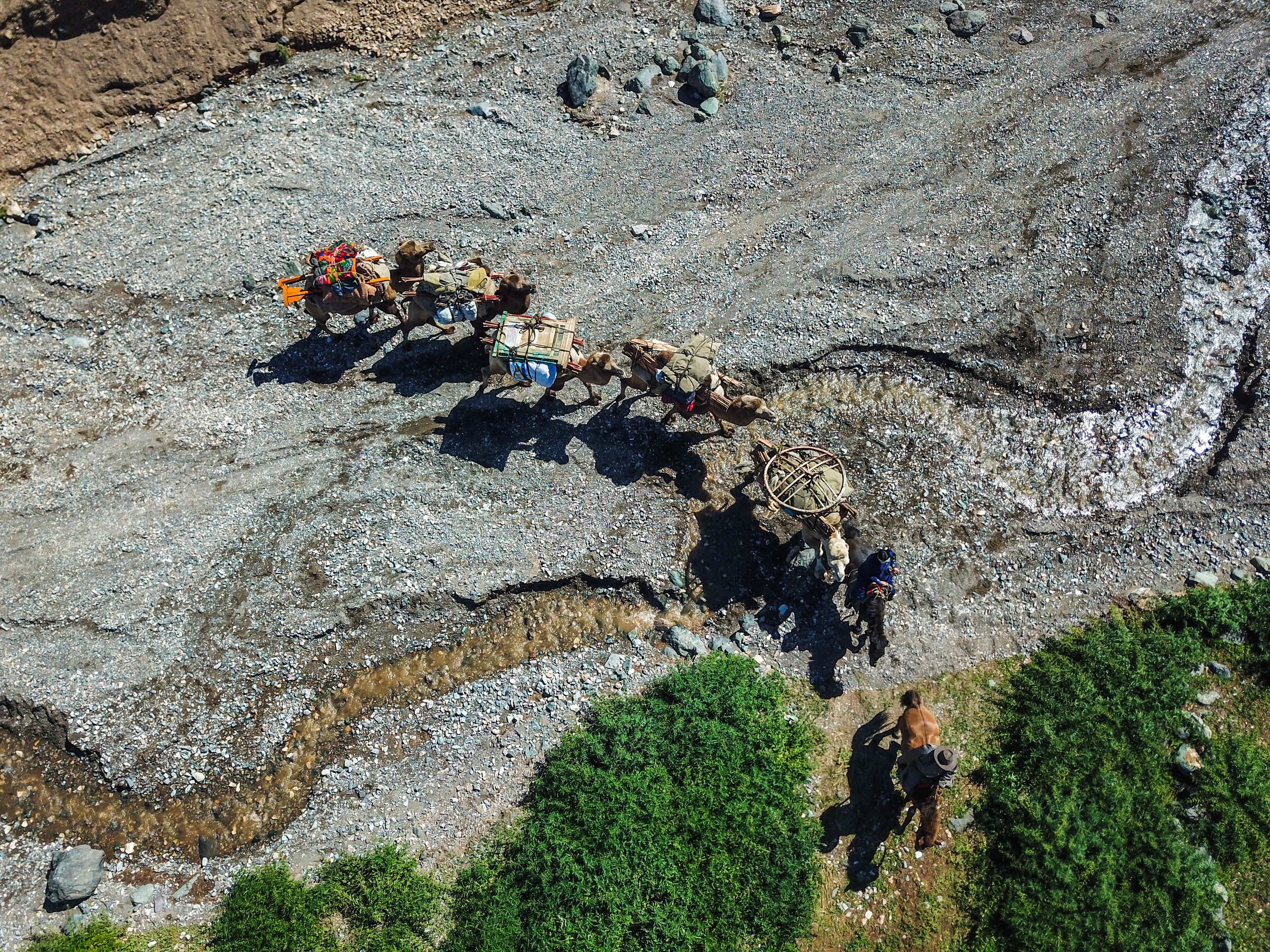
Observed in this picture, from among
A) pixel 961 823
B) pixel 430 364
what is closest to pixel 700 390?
pixel 430 364

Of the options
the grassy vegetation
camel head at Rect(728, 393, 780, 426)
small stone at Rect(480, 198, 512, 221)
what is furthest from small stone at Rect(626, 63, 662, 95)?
the grassy vegetation

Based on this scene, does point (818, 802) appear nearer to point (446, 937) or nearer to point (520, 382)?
point (446, 937)

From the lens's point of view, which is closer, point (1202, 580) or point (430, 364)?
point (1202, 580)

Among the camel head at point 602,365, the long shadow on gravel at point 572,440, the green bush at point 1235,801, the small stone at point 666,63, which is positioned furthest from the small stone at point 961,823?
the small stone at point 666,63

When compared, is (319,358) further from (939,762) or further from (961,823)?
(961,823)

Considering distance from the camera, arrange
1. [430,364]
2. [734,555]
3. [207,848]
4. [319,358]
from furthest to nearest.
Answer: [319,358] → [430,364] → [734,555] → [207,848]

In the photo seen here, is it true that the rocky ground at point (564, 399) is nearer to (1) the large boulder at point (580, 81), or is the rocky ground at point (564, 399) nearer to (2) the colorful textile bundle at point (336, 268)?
(1) the large boulder at point (580, 81)
